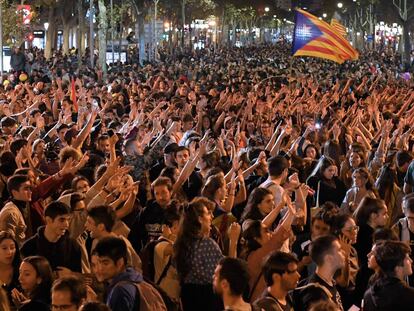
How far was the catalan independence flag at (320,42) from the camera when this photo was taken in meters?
24.3

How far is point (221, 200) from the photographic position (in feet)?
29.3

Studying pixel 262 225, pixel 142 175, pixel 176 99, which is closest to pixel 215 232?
pixel 262 225

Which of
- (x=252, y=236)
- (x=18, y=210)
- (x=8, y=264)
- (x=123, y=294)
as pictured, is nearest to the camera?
(x=123, y=294)

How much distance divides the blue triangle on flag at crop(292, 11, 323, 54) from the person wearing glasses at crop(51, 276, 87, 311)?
1978 centimetres

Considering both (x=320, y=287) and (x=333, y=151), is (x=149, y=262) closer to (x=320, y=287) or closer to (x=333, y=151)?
(x=320, y=287)

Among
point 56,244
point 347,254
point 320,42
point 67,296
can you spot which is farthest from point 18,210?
point 320,42

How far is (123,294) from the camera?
5961mm

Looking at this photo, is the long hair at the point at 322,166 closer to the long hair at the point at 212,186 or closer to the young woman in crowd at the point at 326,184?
the young woman in crowd at the point at 326,184

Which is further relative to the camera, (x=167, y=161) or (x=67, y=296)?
(x=167, y=161)

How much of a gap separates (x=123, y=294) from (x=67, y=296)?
40 cm

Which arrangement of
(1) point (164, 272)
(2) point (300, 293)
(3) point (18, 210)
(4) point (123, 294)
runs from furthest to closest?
1. (3) point (18, 210)
2. (1) point (164, 272)
3. (2) point (300, 293)
4. (4) point (123, 294)

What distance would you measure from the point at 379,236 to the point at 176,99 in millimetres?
12410

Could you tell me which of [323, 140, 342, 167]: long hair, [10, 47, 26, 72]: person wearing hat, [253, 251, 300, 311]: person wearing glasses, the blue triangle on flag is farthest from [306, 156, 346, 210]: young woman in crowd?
[10, 47, 26, 72]: person wearing hat

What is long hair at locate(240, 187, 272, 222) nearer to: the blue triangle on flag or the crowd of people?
the crowd of people
